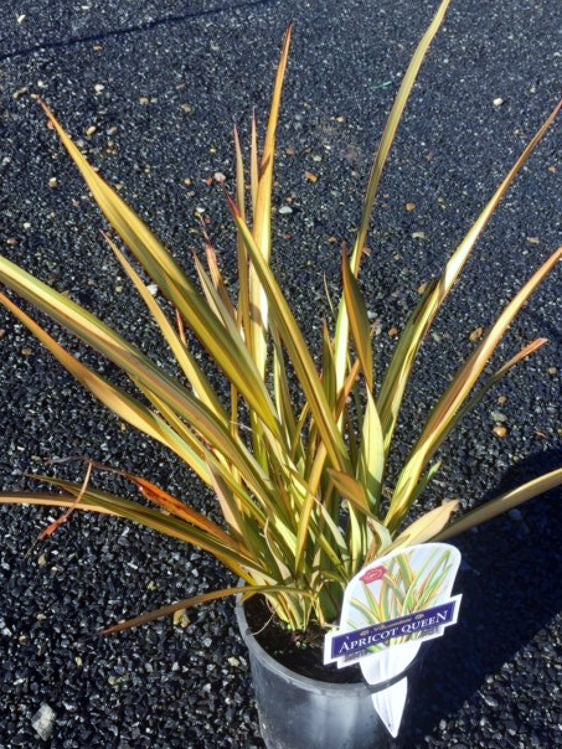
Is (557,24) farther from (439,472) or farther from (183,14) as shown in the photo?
(439,472)

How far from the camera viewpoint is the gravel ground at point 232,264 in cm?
151

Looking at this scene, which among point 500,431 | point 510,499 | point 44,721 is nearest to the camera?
point 510,499

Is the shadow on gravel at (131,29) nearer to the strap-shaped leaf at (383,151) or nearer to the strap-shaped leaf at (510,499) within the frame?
the strap-shaped leaf at (383,151)

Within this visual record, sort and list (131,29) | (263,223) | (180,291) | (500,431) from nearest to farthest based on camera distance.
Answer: (180,291)
(263,223)
(500,431)
(131,29)

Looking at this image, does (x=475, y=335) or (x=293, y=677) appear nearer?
(x=293, y=677)

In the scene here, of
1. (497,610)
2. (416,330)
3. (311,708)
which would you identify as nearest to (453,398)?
(416,330)

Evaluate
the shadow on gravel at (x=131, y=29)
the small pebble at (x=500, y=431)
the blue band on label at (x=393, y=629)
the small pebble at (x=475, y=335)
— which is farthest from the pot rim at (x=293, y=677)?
the shadow on gravel at (x=131, y=29)

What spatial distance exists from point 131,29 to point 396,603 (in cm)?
266

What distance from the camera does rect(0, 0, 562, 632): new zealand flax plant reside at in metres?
1.01

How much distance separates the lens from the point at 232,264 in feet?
7.63

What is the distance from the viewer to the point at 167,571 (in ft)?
5.47

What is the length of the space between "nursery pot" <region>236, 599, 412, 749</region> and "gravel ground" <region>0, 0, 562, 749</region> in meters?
0.15

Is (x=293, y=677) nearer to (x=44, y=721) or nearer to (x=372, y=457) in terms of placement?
(x=372, y=457)

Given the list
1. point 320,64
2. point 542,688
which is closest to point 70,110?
point 320,64
